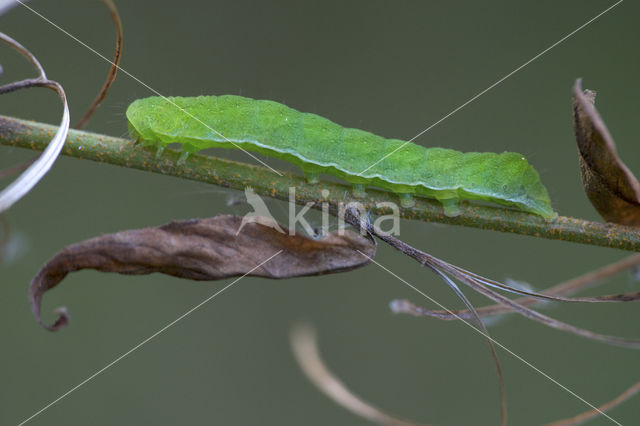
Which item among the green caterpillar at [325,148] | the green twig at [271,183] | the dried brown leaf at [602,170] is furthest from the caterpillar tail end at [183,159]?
the dried brown leaf at [602,170]

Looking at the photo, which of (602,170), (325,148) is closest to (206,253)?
(325,148)

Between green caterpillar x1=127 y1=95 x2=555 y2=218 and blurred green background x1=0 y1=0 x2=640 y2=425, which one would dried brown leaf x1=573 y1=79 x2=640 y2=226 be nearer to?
green caterpillar x1=127 y1=95 x2=555 y2=218

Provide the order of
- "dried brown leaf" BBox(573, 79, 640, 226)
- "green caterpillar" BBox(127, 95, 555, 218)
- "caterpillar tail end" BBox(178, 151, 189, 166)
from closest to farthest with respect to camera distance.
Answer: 1. "dried brown leaf" BBox(573, 79, 640, 226)
2. "caterpillar tail end" BBox(178, 151, 189, 166)
3. "green caterpillar" BBox(127, 95, 555, 218)

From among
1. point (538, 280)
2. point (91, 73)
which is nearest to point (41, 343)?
point (91, 73)

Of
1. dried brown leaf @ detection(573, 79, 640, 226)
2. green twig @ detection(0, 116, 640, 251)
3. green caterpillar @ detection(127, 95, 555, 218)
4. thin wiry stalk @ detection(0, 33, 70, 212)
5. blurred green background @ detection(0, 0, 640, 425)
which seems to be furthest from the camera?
blurred green background @ detection(0, 0, 640, 425)

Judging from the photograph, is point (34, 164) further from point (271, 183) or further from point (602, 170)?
point (602, 170)

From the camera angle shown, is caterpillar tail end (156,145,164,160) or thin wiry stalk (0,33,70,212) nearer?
thin wiry stalk (0,33,70,212)

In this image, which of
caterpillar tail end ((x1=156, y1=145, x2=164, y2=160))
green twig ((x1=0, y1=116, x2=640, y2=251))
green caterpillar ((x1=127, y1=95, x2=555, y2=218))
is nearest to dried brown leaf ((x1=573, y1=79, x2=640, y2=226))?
green twig ((x1=0, y1=116, x2=640, y2=251))
